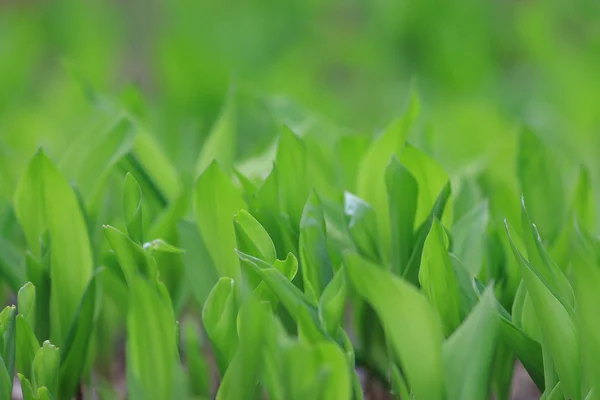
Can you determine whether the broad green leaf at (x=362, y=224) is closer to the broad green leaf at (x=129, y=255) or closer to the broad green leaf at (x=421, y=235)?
the broad green leaf at (x=421, y=235)

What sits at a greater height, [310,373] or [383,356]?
[310,373]

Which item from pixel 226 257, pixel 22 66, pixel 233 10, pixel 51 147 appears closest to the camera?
pixel 226 257

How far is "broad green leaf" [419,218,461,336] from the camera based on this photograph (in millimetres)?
569

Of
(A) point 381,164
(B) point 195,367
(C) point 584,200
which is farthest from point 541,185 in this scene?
(B) point 195,367

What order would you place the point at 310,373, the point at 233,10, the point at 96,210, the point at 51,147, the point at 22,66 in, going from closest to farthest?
the point at 310,373
the point at 96,210
the point at 51,147
the point at 22,66
the point at 233,10

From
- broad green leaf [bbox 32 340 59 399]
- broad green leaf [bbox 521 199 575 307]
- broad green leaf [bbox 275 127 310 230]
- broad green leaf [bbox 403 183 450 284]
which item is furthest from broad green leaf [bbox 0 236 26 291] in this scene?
broad green leaf [bbox 521 199 575 307]

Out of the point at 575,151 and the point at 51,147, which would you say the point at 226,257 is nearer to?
the point at 51,147

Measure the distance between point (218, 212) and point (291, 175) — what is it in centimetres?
8

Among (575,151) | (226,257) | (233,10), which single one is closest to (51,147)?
(226,257)

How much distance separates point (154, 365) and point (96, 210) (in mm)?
288

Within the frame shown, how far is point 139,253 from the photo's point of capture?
1.87ft

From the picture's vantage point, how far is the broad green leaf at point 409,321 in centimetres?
49

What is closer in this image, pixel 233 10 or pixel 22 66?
pixel 22 66

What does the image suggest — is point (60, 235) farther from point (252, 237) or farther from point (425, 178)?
point (425, 178)
